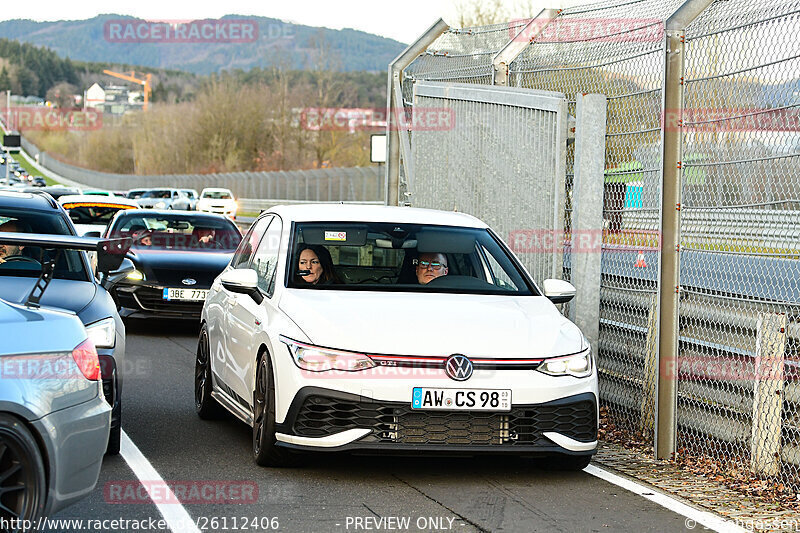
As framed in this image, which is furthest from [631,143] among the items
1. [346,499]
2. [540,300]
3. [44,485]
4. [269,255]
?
[44,485]

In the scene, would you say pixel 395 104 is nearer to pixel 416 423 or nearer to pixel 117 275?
pixel 117 275

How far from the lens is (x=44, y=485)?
15.9 ft

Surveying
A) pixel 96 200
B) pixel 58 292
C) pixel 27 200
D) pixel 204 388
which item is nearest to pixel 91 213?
pixel 96 200

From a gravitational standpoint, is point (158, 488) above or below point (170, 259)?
below

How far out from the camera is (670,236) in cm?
805

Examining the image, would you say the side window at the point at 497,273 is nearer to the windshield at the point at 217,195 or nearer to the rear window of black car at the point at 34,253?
the rear window of black car at the point at 34,253

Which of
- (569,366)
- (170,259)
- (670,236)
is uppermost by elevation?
(670,236)

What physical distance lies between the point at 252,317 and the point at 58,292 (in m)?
1.29

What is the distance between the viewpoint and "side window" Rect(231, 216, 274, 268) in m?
8.94

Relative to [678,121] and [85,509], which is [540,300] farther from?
[85,509]

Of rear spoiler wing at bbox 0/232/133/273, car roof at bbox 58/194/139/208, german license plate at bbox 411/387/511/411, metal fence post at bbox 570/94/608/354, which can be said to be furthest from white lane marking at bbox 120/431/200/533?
car roof at bbox 58/194/139/208

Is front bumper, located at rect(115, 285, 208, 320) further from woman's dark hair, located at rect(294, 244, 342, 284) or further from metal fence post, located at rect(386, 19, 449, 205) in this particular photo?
woman's dark hair, located at rect(294, 244, 342, 284)

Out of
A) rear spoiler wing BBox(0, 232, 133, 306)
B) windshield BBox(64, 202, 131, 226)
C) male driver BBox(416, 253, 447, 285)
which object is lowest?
male driver BBox(416, 253, 447, 285)

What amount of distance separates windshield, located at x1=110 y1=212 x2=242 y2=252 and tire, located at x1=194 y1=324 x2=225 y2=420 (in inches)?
272
